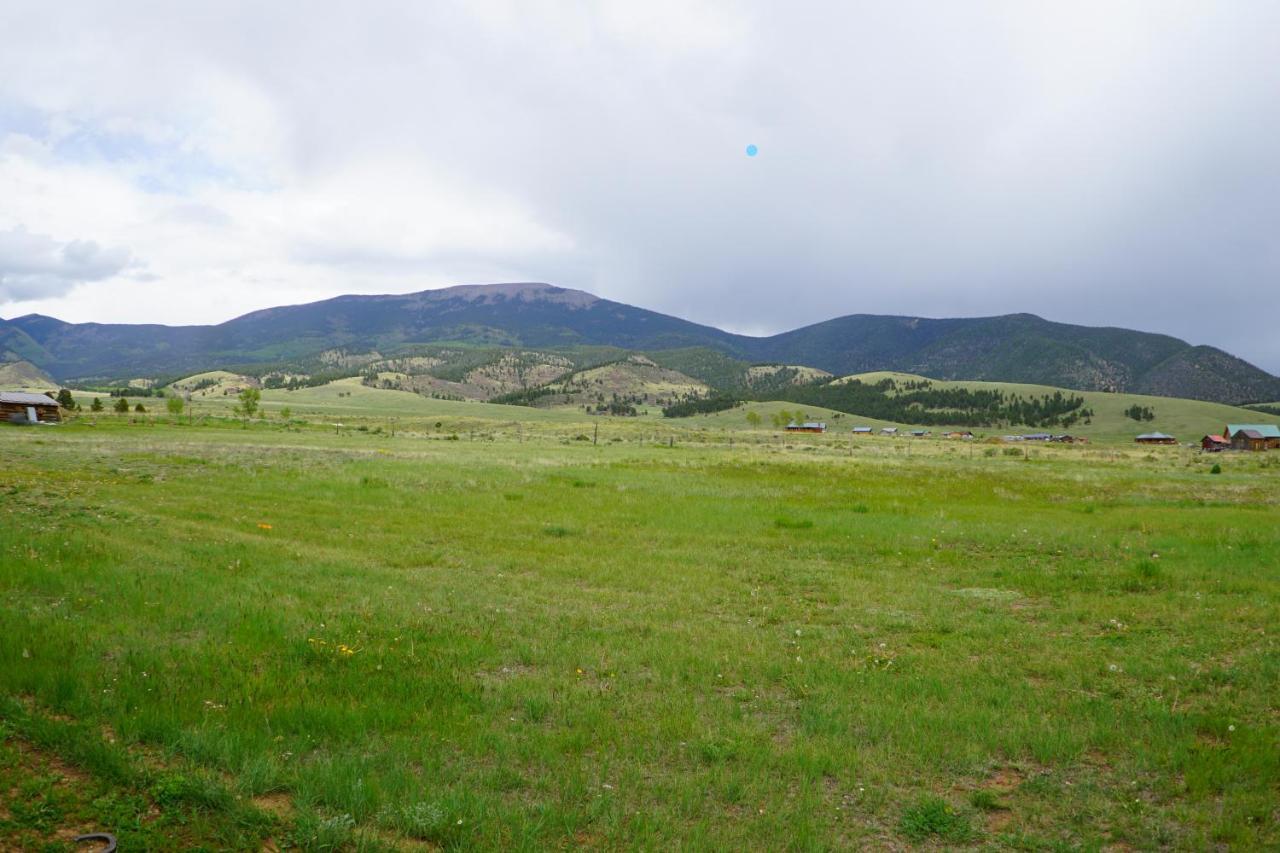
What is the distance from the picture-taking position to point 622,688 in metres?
8.81

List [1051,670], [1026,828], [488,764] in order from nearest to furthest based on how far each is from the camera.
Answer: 1. [1026,828]
2. [488,764]
3. [1051,670]

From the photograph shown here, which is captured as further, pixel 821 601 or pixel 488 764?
pixel 821 601

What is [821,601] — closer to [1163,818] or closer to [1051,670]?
[1051,670]

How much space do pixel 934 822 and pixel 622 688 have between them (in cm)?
393

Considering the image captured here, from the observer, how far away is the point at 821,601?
44.7ft

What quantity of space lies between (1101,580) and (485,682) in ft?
43.9

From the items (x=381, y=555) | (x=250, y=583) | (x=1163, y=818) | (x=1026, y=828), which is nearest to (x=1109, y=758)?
(x=1163, y=818)

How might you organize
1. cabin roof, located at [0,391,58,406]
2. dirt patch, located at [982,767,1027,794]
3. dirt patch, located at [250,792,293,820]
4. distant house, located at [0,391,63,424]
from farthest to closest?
cabin roof, located at [0,391,58,406], distant house, located at [0,391,63,424], dirt patch, located at [982,767,1027,794], dirt patch, located at [250,792,293,820]

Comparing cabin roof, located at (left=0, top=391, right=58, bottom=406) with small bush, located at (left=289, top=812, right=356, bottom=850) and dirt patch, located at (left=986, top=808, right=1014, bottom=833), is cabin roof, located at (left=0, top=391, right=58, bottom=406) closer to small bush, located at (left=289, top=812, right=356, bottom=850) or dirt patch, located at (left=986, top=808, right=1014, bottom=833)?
small bush, located at (left=289, top=812, right=356, bottom=850)

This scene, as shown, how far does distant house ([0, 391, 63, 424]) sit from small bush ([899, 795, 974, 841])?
96408mm

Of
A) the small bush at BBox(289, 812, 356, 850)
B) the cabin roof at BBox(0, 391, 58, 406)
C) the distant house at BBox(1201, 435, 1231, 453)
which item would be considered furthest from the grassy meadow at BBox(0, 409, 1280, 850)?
the distant house at BBox(1201, 435, 1231, 453)

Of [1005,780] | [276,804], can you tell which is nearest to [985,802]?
[1005,780]

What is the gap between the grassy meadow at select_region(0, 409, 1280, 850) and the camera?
5.89 meters

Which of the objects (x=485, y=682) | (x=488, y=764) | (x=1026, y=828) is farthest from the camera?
(x=485, y=682)
